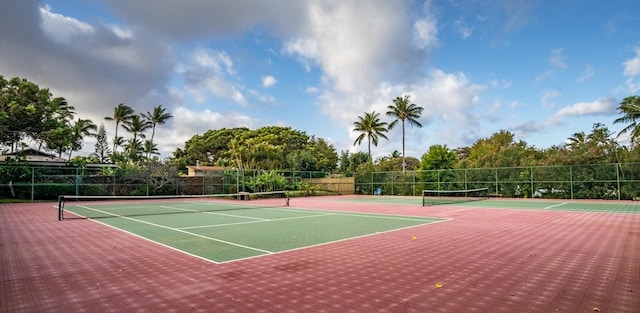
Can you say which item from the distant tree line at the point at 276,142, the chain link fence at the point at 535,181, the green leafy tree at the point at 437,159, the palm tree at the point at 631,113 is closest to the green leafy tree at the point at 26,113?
the distant tree line at the point at 276,142

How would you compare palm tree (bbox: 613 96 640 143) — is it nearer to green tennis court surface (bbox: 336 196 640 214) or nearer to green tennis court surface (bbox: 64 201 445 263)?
green tennis court surface (bbox: 336 196 640 214)

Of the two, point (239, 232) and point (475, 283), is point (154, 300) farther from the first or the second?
point (239, 232)

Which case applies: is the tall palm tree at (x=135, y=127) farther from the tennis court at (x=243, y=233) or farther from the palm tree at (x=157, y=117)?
the tennis court at (x=243, y=233)

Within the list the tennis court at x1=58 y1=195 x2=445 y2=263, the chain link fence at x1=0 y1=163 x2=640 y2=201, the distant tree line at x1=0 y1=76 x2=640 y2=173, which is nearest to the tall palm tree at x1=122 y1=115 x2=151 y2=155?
the distant tree line at x1=0 y1=76 x2=640 y2=173

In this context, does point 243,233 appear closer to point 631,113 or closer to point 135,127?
point 631,113

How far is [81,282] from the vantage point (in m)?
5.09

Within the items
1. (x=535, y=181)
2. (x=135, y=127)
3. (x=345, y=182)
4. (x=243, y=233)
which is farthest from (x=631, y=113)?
(x=135, y=127)

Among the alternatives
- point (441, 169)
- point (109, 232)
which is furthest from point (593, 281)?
point (441, 169)

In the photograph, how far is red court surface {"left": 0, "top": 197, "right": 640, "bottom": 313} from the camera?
417 cm

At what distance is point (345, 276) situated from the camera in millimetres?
5359

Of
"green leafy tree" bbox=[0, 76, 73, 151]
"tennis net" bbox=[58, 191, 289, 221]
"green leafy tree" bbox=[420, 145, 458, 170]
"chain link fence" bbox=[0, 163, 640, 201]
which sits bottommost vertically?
"tennis net" bbox=[58, 191, 289, 221]

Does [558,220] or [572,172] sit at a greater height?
[572,172]

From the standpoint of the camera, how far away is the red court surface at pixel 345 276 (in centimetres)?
417

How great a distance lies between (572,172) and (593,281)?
22.5 m
